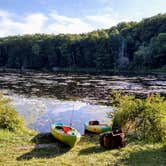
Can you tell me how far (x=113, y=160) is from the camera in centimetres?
1498

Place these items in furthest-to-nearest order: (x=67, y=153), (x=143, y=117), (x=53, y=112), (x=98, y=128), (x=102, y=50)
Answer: (x=102, y=50) → (x=53, y=112) → (x=98, y=128) → (x=143, y=117) → (x=67, y=153)

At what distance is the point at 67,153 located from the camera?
53.6 ft

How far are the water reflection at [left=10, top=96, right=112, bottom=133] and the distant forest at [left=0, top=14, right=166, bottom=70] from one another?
7328 centimetres

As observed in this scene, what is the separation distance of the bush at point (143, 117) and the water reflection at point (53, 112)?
5.29 meters

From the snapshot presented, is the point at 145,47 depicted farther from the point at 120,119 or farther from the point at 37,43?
the point at 120,119

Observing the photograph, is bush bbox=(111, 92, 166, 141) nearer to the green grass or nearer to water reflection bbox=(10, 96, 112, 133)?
the green grass

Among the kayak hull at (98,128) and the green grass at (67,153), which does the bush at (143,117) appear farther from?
the green grass at (67,153)

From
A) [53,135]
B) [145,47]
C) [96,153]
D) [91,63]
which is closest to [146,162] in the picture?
[96,153]

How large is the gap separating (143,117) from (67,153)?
5.24 metres

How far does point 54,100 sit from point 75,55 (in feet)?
337

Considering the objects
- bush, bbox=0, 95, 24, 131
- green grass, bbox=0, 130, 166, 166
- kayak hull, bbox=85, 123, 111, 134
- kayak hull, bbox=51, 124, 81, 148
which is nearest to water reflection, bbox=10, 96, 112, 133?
kayak hull, bbox=85, 123, 111, 134

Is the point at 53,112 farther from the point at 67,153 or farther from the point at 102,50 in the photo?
the point at 102,50

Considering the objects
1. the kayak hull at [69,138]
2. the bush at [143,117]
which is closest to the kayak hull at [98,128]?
the bush at [143,117]

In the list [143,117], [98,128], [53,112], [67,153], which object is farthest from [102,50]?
[67,153]
